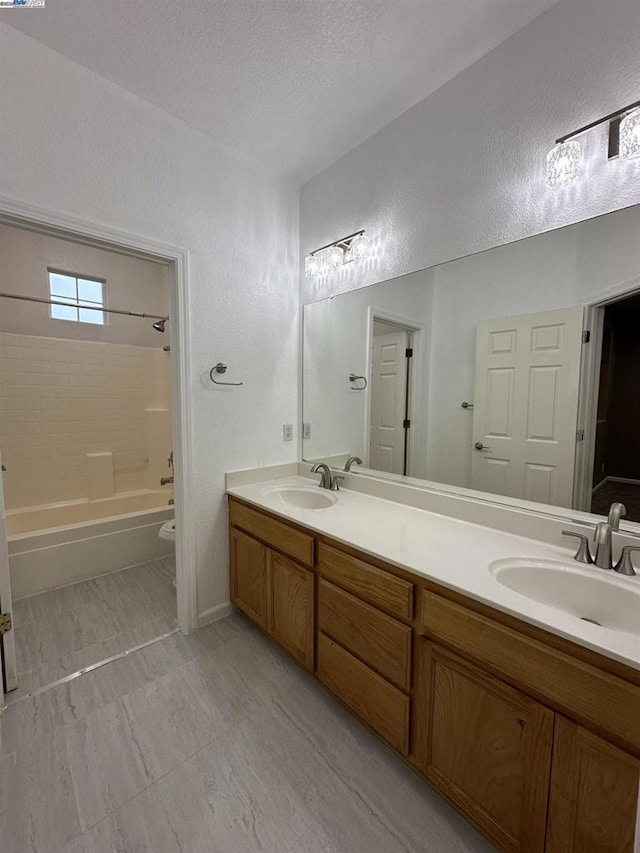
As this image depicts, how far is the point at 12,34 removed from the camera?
1326mm

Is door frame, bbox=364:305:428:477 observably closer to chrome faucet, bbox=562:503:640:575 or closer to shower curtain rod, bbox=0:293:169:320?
chrome faucet, bbox=562:503:640:575

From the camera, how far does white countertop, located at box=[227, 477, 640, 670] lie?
0.81 meters

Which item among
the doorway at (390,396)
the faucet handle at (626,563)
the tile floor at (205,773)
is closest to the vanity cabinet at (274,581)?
the tile floor at (205,773)

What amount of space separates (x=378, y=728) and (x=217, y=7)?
263 centimetres

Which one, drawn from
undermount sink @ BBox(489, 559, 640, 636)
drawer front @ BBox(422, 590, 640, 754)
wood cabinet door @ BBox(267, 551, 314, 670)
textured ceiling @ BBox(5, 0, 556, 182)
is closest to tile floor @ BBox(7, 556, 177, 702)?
wood cabinet door @ BBox(267, 551, 314, 670)

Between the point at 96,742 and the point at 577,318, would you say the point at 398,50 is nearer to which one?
the point at 577,318

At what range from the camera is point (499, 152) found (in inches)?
55.1

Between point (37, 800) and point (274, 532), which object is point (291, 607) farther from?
point (37, 800)

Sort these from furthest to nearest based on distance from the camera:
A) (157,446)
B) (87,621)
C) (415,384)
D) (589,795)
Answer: (157,446)
(87,621)
(415,384)
(589,795)

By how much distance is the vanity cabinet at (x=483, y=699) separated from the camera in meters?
0.78

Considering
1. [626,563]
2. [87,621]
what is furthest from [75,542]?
[626,563]

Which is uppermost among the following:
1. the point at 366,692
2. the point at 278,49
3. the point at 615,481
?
the point at 278,49

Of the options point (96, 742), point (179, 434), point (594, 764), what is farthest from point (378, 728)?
point (179, 434)

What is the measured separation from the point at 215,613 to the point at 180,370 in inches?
55.6
